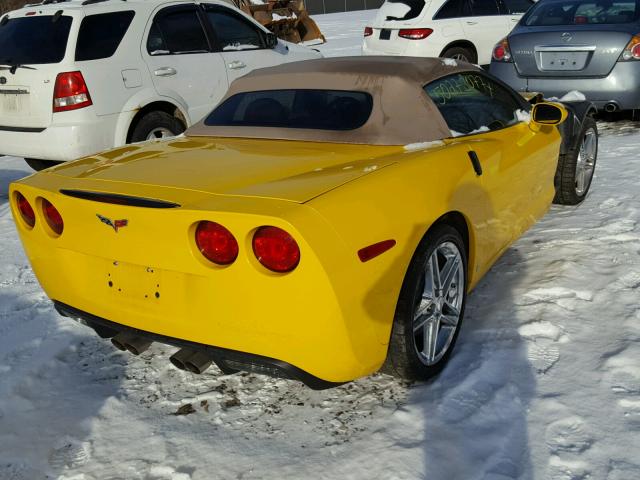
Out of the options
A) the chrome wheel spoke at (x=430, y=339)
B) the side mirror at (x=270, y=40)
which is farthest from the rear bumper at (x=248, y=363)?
the side mirror at (x=270, y=40)

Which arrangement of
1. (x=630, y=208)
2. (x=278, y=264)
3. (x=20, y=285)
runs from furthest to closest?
(x=630, y=208) → (x=20, y=285) → (x=278, y=264)

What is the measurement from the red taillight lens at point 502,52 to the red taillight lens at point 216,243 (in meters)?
6.31

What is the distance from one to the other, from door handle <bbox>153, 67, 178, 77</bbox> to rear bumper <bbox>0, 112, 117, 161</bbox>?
0.71 metres

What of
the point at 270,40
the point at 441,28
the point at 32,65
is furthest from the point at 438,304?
the point at 441,28

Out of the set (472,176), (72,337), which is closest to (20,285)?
(72,337)

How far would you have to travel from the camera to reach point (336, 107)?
11.6 ft

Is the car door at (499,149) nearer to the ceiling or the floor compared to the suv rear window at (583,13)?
nearer to the floor

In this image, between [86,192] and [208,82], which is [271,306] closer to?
[86,192]

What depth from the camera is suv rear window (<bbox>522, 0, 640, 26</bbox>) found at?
777 centimetres

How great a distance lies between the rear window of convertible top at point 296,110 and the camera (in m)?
3.43

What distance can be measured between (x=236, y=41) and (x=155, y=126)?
1.69 m

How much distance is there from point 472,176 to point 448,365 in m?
0.89

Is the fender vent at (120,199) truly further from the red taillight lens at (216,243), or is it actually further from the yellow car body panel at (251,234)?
the red taillight lens at (216,243)

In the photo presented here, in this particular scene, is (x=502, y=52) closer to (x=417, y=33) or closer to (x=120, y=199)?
(x=417, y=33)
